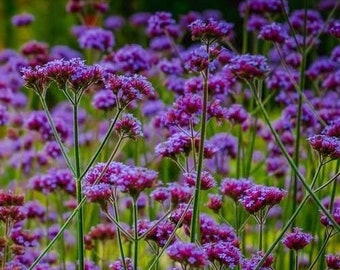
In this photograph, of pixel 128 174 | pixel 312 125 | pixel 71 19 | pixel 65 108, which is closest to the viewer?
pixel 128 174

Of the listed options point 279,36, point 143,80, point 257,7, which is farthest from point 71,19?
point 143,80

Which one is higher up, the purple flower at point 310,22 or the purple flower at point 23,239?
the purple flower at point 310,22

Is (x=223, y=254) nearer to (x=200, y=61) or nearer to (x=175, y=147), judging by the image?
(x=175, y=147)

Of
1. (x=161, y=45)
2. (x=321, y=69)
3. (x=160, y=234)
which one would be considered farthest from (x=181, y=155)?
(x=161, y=45)

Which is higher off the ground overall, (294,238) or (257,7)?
(257,7)

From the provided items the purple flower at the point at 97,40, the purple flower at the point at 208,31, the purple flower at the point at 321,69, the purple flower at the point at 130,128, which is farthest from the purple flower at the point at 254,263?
the purple flower at the point at 97,40

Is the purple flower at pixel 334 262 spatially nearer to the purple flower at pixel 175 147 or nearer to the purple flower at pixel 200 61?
the purple flower at pixel 175 147

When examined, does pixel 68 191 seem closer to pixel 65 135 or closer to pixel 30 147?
pixel 65 135
